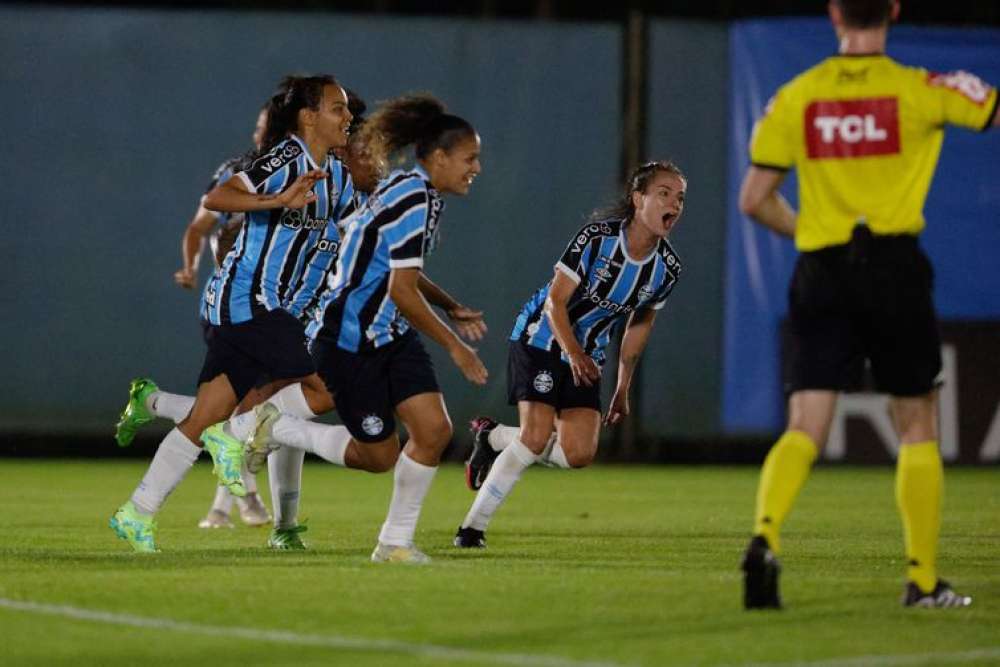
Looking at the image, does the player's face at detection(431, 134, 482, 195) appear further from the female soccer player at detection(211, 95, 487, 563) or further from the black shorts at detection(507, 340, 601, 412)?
the black shorts at detection(507, 340, 601, 412)

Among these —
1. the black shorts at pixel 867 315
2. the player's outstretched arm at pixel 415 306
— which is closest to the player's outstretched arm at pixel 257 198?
the player's outstretched arm at pixel 415 306

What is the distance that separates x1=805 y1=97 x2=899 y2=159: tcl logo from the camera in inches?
246

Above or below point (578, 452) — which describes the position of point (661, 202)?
above

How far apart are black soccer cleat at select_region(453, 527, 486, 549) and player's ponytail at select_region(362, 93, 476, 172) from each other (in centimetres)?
185

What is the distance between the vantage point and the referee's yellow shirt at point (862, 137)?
6.25 meters

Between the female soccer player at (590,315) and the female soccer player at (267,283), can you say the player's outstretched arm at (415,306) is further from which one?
the female soccer player at (590,315)

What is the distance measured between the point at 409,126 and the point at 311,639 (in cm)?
281

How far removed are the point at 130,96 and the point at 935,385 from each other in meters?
10.7

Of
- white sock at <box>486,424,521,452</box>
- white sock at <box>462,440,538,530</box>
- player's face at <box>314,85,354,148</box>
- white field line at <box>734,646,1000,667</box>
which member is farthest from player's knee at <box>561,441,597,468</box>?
white field line at <box>734,646,1000,667</box>

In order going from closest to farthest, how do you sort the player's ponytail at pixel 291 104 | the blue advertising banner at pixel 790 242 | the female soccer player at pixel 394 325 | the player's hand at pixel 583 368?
the female soccer player at pixel 394 325 → the player's ponytail at pixel 291 104 → the player's hand at pixel 583 368 → the blue advertising banner at pixel 790 242

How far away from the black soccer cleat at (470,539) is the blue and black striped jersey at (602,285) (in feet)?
3.33

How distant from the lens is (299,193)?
8016 mm

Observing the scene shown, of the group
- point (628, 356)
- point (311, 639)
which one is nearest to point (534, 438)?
point (628, 356)

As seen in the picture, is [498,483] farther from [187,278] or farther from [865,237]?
[865,237]
